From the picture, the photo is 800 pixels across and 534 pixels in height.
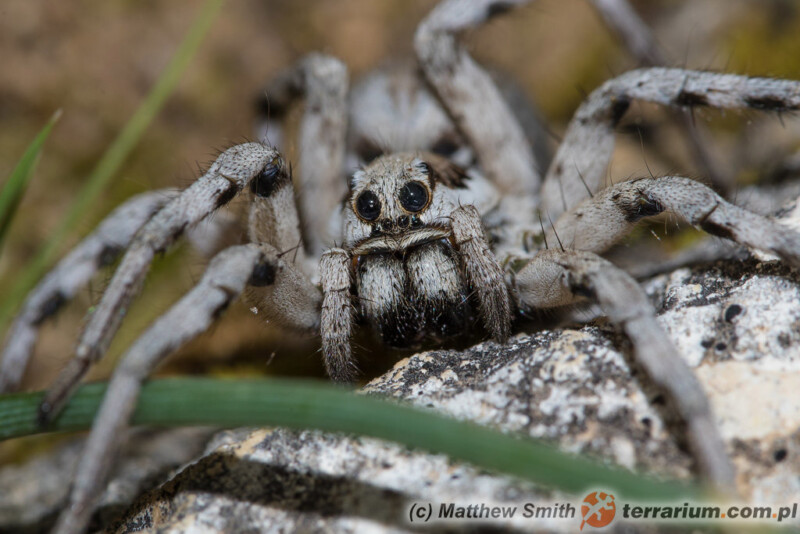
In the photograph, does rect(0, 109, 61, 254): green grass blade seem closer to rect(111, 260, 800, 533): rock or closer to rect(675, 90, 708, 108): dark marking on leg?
rect(111, 260, 800, 533): rock

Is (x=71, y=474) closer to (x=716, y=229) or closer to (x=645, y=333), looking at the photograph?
(x=645, y=333)

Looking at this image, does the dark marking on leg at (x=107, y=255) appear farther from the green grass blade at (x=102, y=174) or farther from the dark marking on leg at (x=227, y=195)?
the dark marking on leg at (x=227, y=195)

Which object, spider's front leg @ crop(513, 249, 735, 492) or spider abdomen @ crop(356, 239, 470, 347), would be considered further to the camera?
spider abdomen @ crop(356, 239, 470, 347)

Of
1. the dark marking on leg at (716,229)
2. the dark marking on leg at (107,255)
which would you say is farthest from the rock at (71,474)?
the dark marking on leg at (716,229)

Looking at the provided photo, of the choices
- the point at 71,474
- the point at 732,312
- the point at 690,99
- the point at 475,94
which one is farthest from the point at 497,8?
the point at 71,474

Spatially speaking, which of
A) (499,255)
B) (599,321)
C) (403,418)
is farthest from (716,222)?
(403,418)

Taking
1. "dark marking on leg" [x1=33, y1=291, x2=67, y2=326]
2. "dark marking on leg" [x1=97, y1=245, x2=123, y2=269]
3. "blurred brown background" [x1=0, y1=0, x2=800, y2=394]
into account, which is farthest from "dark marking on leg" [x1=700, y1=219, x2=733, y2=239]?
"dark marking on leg" [x1=33, y1=291, x2=67, y2=326]
